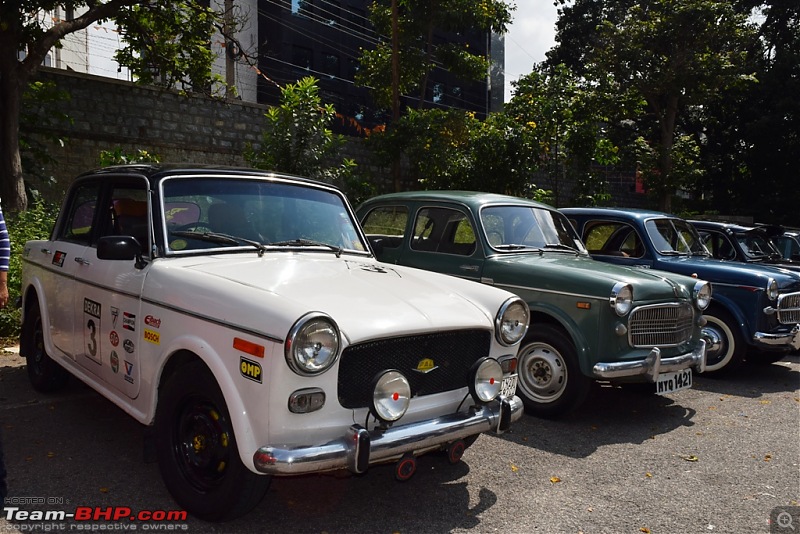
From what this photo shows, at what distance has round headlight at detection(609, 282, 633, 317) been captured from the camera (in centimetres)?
556

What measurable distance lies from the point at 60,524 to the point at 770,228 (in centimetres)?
977

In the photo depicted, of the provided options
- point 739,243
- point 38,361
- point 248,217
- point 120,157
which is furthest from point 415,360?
point 120,157

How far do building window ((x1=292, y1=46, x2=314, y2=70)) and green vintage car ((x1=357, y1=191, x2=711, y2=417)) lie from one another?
34.1 m

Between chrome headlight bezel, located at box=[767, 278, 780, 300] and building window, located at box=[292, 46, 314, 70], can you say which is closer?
chrome headlight bezel, located at box=[767, 278, 780, 300]

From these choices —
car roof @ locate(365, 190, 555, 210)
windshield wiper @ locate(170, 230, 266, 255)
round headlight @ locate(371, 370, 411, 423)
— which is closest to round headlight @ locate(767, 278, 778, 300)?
car roof @ locate(365, 190, 555, 210)

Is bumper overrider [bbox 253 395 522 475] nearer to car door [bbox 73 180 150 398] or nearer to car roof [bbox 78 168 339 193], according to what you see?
car door [bbox 73 180 150 398]

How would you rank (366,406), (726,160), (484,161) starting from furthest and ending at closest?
(726,160), (484,161), (366,406)

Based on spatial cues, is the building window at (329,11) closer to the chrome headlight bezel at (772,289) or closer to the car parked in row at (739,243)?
the car parked in row at (739,243)

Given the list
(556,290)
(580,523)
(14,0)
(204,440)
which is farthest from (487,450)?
(14,0)

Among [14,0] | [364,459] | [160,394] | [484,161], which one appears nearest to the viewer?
[364,459]

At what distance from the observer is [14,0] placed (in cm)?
1055

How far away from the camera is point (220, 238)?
4305mm

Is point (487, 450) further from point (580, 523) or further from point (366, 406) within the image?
point (366, 406)

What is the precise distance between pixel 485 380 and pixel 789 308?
559cm
